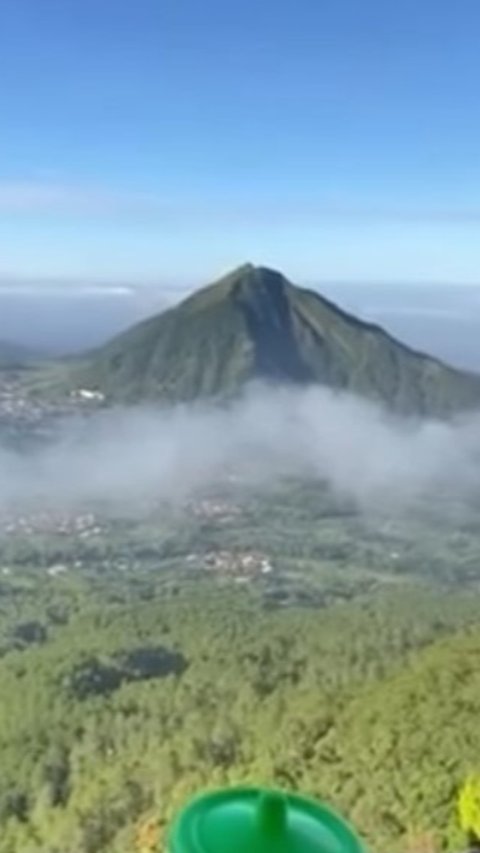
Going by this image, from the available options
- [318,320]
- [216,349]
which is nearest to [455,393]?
[318,320]

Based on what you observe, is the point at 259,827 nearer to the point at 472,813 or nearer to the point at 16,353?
the point at 472,813

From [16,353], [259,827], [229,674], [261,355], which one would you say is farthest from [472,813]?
[16,353]

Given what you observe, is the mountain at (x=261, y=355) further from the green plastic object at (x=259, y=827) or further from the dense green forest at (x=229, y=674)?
the green plastic object at (x=259, y=827)

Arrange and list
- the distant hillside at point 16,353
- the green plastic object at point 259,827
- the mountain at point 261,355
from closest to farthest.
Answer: the green plastic object at point 259,827, the mountain at point 261,355, the distant hillside at point 16,353

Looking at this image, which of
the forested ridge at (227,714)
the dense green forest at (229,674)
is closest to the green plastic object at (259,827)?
the dense green forest at (229,674)

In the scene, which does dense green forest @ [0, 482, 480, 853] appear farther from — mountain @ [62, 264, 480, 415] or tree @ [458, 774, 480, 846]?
mountain @ [62, 264, 480, 415]

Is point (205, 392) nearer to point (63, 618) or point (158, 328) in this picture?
point (158, 328)
